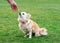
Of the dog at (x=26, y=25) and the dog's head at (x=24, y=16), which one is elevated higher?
the dog's head at (x=24, y=16)

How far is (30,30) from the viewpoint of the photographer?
894cm

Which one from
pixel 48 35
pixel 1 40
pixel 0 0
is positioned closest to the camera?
pixel 1 40

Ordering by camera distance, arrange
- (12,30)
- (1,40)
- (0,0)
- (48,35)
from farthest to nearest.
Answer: (0,0)
(12,30)
(48,35)
(1,40)

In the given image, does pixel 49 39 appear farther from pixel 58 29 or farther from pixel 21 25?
pixel 58 29

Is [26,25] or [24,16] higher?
[24,16]

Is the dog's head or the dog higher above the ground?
the dog's head

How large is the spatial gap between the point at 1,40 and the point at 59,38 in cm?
166

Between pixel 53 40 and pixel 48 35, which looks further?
pixel 48 35

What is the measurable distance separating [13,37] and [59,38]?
133 centimetres

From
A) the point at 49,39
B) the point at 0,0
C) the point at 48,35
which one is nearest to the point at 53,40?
the point at 49,39

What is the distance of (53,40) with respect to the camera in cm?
852

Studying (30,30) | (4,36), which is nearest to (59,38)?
(30,30)

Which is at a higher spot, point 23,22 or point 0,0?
point 23,22

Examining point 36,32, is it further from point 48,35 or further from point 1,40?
point 1,40
